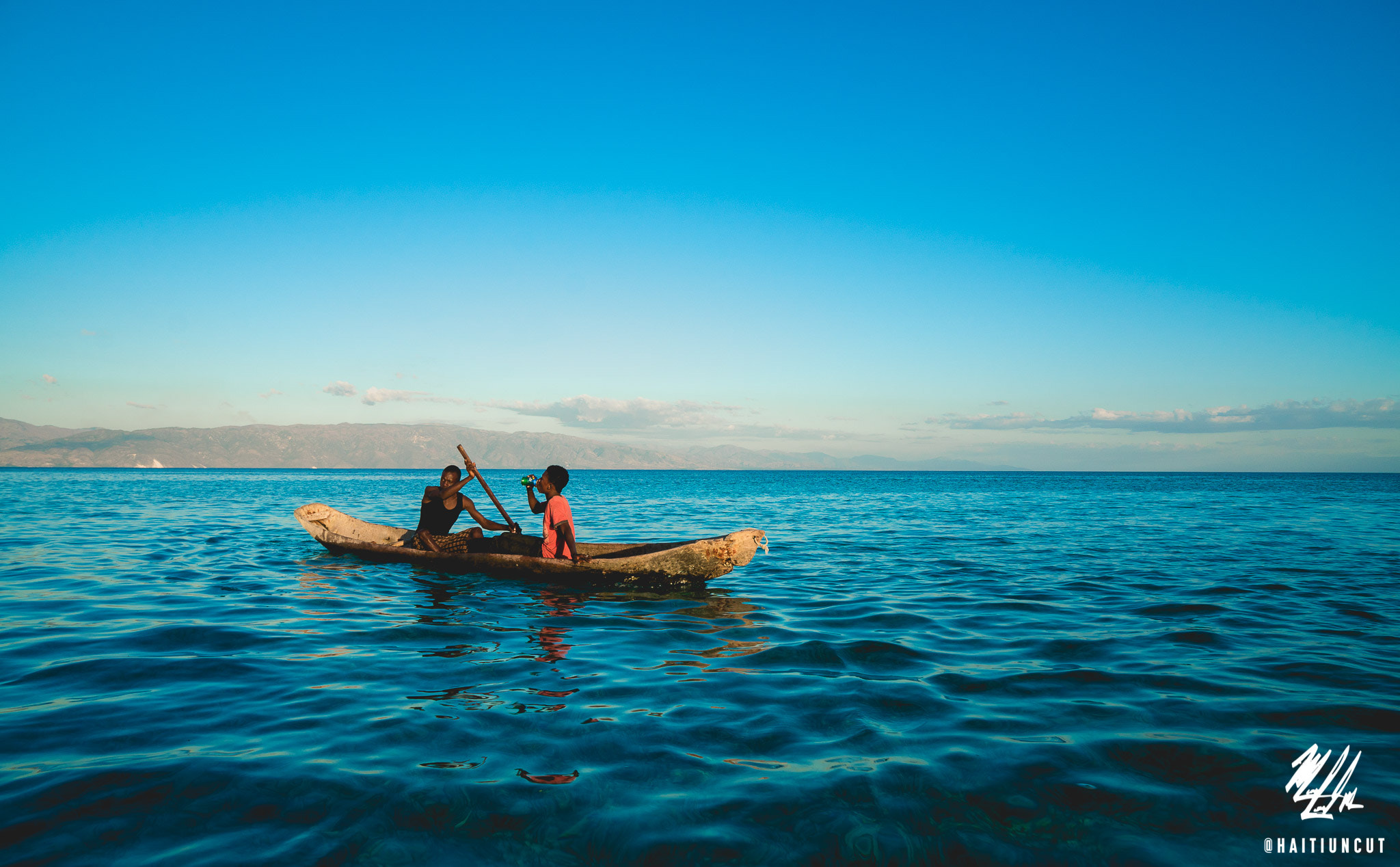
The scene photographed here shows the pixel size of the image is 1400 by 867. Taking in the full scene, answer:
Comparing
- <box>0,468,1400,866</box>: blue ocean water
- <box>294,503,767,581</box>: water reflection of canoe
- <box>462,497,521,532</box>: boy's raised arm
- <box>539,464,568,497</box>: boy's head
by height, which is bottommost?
<box>0,468,1400,866</box>: blue ocean water

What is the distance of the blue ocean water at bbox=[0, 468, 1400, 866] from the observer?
4.41 metres

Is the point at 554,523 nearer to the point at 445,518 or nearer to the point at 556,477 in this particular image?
the point at 556,477

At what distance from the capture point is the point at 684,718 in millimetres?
6348

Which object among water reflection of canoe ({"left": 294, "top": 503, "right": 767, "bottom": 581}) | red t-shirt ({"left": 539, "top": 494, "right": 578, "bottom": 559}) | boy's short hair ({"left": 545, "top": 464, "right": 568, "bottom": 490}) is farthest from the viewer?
red t-shirt ({"left": 539, "top": 494, "right": 578, "bottom": 559})

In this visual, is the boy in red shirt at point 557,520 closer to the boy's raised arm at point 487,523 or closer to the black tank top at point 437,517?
the boy's raised arm at point 487,523

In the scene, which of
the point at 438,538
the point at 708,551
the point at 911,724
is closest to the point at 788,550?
the point at 708,551

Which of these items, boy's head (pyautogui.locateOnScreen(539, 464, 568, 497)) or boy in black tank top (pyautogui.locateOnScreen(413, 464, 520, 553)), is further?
boy in black tank top (pyautogui.locateOnScreen(413, 464, 520, 553))

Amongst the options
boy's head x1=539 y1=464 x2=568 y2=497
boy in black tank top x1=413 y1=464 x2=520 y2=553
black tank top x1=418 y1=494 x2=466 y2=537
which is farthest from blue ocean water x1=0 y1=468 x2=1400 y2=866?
boy's head x1=539 y1=464 x2=568 y2=497

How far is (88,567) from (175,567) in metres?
1.73

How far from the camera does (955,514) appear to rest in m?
36.7

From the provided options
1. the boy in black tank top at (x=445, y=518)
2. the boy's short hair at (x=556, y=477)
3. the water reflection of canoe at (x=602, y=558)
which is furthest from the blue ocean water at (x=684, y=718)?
the boy's short hair at (x=556, y=477)

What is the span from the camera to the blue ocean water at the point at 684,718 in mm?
4414

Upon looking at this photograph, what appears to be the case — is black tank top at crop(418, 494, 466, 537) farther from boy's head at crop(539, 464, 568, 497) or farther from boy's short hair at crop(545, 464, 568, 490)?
boy's short hair at crop(545, 464, 568, 490)

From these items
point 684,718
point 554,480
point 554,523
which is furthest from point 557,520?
point 684,718
